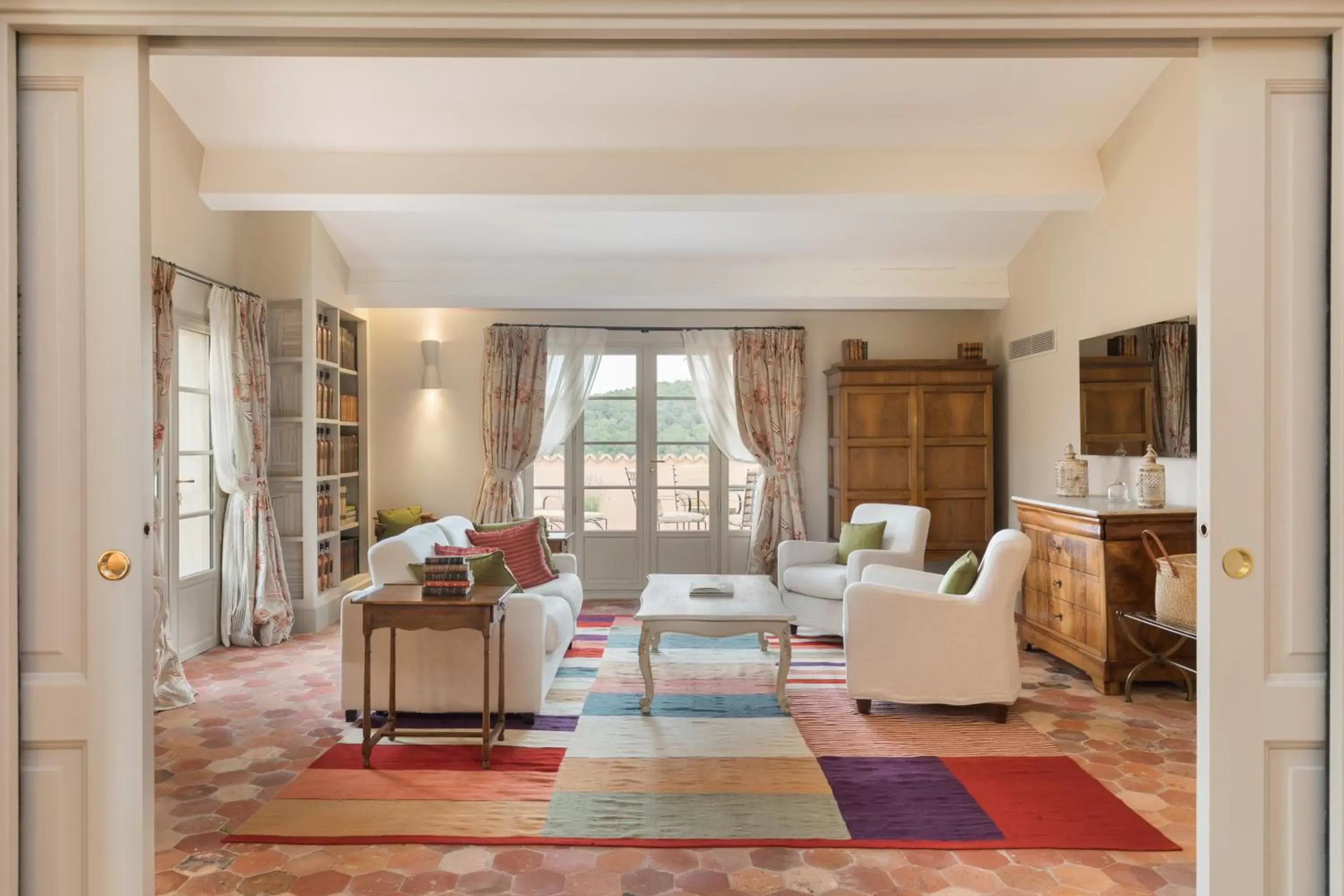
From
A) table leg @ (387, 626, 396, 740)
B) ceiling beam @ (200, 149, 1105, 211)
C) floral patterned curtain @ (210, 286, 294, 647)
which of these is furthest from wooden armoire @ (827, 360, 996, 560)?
floral patterned curtain @ (210, 286, 294, 647)

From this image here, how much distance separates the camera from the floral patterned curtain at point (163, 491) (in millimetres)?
4449

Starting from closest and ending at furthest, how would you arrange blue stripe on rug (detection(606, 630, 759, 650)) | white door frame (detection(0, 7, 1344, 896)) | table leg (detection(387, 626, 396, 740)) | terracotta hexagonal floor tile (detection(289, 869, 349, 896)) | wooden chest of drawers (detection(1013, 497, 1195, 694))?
white door frame (detection(0, 7, 1344, 896)) < terracotta hexagonal floor tile (detection(289, 869, 349, 896)) < table leg (detection(387, 626, 396, 740)) < wooden chest of drawers (detection(1013, 497, 1195, 694)) < blue stripe on rug (detection(606, 630, 759, 650))

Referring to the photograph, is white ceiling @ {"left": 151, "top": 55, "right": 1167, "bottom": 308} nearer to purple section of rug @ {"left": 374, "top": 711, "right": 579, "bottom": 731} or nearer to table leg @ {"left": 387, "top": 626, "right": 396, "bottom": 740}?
table leg @ {"left": 387, "top": 626, "right": 396, "bottom": 740}

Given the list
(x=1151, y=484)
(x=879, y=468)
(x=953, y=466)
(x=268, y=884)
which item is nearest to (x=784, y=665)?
(x=1151, y=484)

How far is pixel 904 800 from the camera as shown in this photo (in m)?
3.23

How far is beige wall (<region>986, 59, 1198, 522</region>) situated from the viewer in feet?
15.1

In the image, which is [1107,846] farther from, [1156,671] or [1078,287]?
[1078,287]

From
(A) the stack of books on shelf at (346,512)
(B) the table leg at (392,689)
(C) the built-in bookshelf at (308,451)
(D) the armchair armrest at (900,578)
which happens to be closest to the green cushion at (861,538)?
(D) the armchair armrest at (900,578)

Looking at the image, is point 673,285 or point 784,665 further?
point 673,285

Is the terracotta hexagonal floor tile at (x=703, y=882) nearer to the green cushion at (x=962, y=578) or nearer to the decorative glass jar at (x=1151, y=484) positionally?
the green cushion at (x=962, y=578)

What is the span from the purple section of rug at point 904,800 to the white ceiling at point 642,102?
315 cm

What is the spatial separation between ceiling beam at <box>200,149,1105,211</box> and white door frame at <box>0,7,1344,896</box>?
10.3 ft

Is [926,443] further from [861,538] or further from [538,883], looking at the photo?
[538,883]

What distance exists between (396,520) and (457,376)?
1367 millimetres
